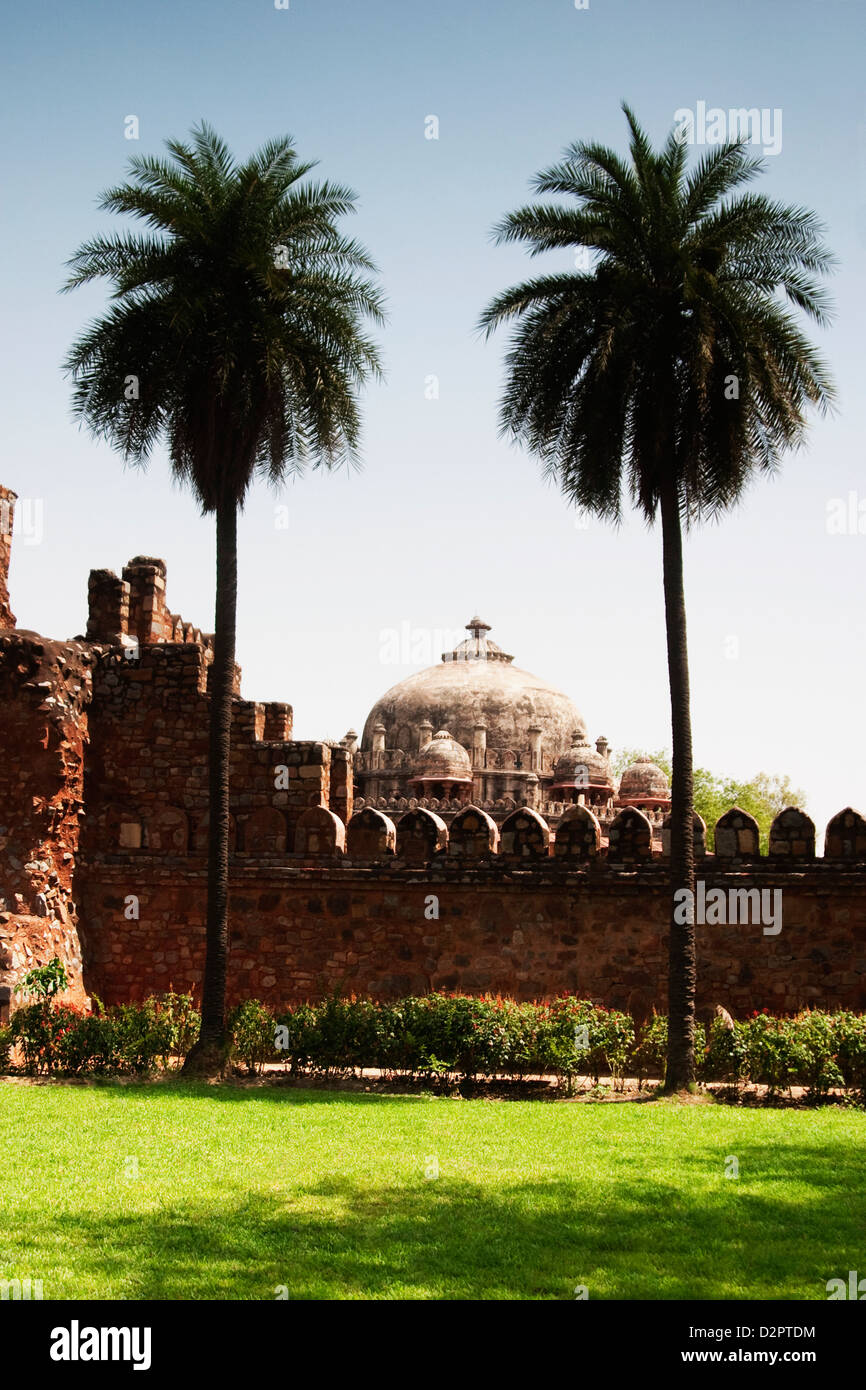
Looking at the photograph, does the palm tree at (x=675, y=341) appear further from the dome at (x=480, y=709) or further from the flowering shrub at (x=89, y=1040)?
the dome at (x=480, y=709)

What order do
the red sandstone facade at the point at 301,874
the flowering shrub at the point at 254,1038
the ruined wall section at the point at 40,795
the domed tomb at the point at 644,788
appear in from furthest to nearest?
1. the domed tomb at the point at 644,788
2. the ruined wall section at the point at 40,795
3. the red sandstone facade at the point at 301,874
4. the flowering shrub at the point at 254,1038

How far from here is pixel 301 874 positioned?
55.5 ft

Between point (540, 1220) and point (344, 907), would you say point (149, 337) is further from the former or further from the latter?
point (540, 1220)

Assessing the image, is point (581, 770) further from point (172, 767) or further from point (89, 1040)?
point (89, 1040)

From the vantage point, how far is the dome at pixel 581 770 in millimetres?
43125

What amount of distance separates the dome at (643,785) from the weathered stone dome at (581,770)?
2.27ft

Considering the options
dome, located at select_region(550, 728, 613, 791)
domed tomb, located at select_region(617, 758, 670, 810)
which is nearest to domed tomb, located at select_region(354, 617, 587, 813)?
dome, located at select_region(550, 728, 613, 791)

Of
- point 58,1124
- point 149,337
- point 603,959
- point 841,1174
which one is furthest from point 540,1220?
point 149,337

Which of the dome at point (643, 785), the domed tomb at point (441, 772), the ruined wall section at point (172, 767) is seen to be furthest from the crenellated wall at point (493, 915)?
the dome at point (643, 785)

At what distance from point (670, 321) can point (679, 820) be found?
5543mm

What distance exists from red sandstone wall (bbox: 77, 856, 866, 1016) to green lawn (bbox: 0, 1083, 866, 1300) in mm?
3182

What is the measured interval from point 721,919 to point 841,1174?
6342mm

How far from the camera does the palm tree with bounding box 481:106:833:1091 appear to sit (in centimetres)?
1398

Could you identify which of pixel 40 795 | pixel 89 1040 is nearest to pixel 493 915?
pixel 89 1040
